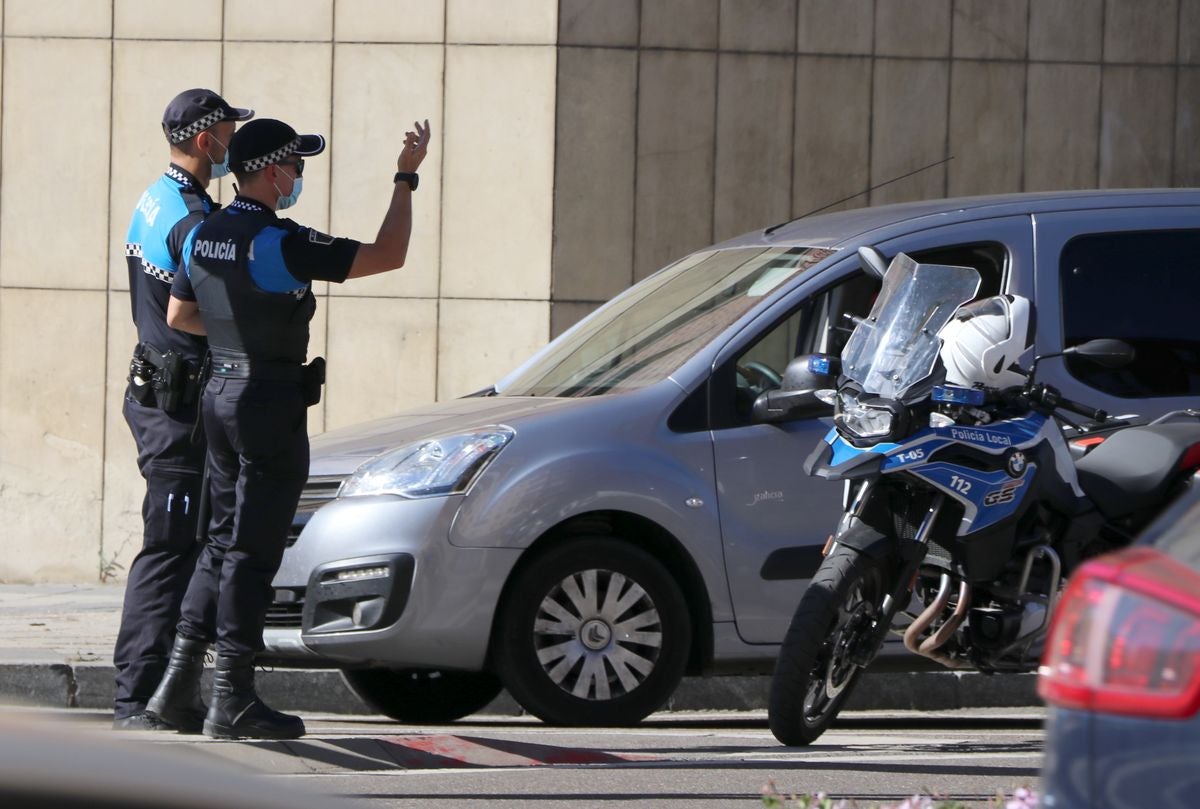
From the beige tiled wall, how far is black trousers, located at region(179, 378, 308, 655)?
6012mm

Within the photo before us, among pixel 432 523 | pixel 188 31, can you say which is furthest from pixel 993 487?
pixel 188 31

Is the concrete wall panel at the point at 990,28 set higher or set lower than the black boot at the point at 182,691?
higher

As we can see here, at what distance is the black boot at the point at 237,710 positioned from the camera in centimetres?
586

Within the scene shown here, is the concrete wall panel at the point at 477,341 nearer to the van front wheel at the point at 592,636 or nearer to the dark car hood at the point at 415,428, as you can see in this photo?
the dark car hood at the point at 415,428

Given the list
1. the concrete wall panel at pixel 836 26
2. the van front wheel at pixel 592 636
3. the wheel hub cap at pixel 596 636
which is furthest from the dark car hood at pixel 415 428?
the concrete wall panel at pixel 836 26

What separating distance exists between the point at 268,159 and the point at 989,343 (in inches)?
84.8

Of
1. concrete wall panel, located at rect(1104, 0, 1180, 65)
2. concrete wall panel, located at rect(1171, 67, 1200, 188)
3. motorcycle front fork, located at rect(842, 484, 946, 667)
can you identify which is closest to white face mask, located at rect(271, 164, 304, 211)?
motorcycle front fork, located at rect(842, 484, 946, 667)

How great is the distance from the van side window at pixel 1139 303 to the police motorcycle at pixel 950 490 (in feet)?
3.36

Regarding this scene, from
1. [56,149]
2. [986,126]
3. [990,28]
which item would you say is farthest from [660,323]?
[56,149]

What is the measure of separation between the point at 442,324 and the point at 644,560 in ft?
17.9

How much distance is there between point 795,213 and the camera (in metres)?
12.3

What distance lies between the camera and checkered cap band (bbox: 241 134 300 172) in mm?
5930

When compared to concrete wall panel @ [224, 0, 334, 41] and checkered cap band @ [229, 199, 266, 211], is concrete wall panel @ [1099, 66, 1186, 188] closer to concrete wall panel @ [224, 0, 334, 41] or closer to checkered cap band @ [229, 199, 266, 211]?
concrete wall panel @ [224, 0, 334, 41]

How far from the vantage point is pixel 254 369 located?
5832 mm
